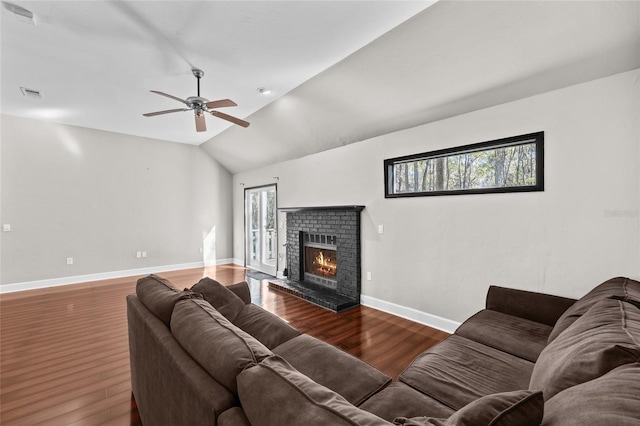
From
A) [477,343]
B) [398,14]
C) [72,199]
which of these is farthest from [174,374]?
[72,199]

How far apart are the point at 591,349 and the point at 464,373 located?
670mm

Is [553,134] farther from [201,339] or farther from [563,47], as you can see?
[201,339]

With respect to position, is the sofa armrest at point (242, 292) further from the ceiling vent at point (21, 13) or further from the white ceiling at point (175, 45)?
the ceiling vent at point (21, 13)

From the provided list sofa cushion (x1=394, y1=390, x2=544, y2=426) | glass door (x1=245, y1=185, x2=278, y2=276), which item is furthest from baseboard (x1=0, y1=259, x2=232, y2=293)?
sofa cushion (x1=394, y1=390, x2=544, y2=426)

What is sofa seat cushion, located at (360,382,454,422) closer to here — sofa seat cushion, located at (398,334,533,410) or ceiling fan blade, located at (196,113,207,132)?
sofa seat cushion, located at (398,334,533,410)

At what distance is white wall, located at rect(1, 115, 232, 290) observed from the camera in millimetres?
4750

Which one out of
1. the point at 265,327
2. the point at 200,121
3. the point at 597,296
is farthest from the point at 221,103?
the point at 597,296

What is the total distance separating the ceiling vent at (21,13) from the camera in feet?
7.34

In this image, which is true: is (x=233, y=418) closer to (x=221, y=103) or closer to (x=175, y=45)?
(x=221, y=103)

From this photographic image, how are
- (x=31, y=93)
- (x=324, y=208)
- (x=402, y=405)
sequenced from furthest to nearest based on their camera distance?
(x=324, y=208) < (x=31, y=93) < (x=402, y=405)

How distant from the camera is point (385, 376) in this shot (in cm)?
149

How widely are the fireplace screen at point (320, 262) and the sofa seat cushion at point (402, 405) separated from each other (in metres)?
3.28

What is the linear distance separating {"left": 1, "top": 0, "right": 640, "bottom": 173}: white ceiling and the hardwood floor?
8.42 ft

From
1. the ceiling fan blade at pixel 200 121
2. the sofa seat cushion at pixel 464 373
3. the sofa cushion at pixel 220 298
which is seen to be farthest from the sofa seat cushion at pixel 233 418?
the ceiling fan blade at pixel 200 121
